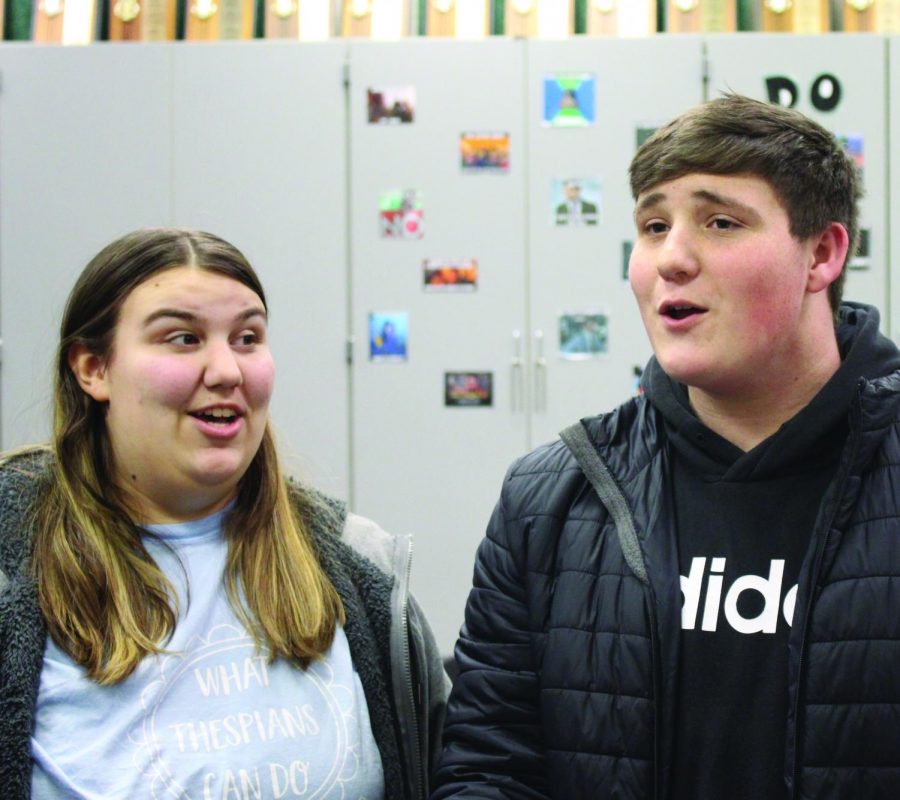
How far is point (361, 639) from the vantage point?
140 cm

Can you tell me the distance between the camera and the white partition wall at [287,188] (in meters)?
3.59

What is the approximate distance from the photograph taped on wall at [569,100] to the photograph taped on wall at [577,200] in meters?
0.19

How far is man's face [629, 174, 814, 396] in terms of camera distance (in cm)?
120

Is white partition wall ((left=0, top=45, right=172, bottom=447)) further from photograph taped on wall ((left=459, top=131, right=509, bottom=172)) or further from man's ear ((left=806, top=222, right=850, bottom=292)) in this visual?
man's ear ((left=806, top=222, right=850, bottom=292))

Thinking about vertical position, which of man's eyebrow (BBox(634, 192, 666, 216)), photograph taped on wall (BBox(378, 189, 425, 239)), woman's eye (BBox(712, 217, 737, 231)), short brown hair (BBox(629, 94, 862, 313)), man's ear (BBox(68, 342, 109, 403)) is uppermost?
photograph taped on wall (BBox(378, 189, 425, 239))

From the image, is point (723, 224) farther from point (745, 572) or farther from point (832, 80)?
point (832, 80)

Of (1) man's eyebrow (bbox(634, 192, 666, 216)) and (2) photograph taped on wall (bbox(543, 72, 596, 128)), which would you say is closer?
(1) man's eyebrow (bbox(634, 192, 666, 216))

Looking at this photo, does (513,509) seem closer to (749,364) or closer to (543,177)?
(749,364)

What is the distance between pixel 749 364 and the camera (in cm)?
121

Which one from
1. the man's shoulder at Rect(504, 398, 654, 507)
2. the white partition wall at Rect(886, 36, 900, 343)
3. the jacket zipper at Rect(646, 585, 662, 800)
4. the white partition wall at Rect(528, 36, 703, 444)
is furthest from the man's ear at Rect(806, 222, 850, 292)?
the white partition wall at Rect(886, 36, 900, 343)

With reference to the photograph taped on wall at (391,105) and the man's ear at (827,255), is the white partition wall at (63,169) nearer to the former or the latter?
the photograph taped on wall at (391,105)

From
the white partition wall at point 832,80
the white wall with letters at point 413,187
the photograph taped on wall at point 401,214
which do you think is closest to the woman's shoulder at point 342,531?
the white wall with letters at point 413,187

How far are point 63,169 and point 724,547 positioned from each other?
122 inches

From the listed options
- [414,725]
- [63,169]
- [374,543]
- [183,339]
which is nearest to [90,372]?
[183,339]
